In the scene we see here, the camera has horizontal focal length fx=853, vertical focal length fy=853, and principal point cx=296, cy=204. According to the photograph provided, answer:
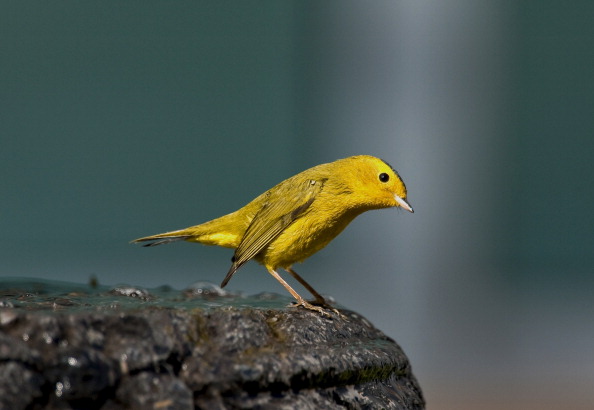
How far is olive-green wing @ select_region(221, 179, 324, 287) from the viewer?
3701 mm

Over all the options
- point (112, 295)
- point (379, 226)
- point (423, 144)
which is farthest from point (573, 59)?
point (112, 295)

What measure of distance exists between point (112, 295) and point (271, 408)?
1.14m

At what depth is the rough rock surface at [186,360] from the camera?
1.88m

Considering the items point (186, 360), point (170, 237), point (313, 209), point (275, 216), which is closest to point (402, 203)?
point (313, 209)

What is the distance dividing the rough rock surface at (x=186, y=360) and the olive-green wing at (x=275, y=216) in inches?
43.4

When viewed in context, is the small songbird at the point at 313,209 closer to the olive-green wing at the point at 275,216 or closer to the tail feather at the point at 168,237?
the olive-green wing at the point at 275,216

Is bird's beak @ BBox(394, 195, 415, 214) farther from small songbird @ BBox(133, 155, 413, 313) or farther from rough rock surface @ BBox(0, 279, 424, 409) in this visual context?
rough rock surface @ BBox(0, 279, 424, 409)

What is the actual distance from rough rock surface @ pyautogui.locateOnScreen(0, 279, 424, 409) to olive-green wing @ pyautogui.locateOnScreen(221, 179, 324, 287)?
1.10 meters

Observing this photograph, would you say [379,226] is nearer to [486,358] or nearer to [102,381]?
[486,358]

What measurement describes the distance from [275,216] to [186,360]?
5.68ft

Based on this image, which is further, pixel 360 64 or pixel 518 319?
pixel 360 64

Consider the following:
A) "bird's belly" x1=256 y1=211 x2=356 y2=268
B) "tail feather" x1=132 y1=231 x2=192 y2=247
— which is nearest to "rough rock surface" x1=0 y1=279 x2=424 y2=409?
"bird's belly" x1=256 y1=211 x2=356 y2=268

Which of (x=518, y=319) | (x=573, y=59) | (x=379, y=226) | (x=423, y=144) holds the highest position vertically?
(x=573, y=59)

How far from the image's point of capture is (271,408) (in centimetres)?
211
